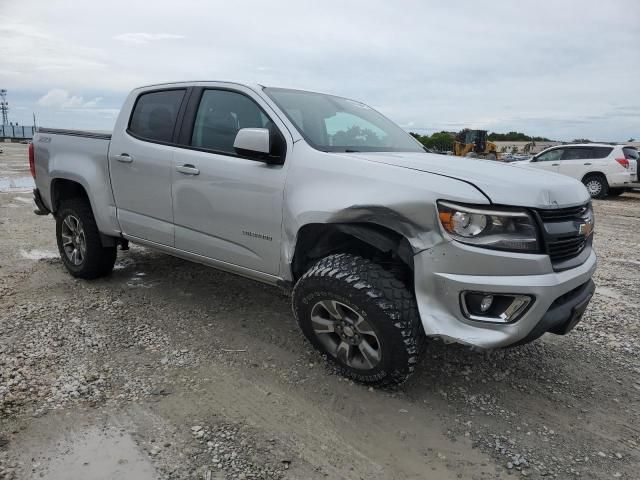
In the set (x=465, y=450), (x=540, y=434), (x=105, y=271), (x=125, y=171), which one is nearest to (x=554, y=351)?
(x=540, y=434)

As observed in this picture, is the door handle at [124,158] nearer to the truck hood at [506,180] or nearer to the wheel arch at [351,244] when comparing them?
the wheel arch at [351,244]

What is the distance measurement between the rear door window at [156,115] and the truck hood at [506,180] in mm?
1712

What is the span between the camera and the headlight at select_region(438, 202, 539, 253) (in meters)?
2.45

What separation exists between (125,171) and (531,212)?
3189 mm

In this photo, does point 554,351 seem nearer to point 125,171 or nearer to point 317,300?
point 317,300

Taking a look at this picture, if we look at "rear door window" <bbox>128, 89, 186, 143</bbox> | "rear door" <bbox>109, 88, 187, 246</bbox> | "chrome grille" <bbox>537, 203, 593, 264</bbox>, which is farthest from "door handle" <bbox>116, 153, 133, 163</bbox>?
"chrome grille" <bbox>537, 203, 593, 264</bbox>

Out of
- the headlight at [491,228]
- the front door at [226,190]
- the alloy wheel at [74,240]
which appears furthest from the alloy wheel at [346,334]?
the alloy wheel at [74,240]

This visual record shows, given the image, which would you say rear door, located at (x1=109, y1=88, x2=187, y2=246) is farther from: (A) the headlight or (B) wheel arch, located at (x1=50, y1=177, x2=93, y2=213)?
(A) the headlight

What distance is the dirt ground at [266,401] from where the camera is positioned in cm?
234

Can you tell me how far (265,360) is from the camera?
3.32 m

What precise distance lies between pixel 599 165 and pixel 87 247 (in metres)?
14.1

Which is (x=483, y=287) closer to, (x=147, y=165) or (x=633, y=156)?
(x=147, y=165)

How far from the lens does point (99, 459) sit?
2.31 m

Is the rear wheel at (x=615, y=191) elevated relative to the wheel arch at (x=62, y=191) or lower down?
lower down
